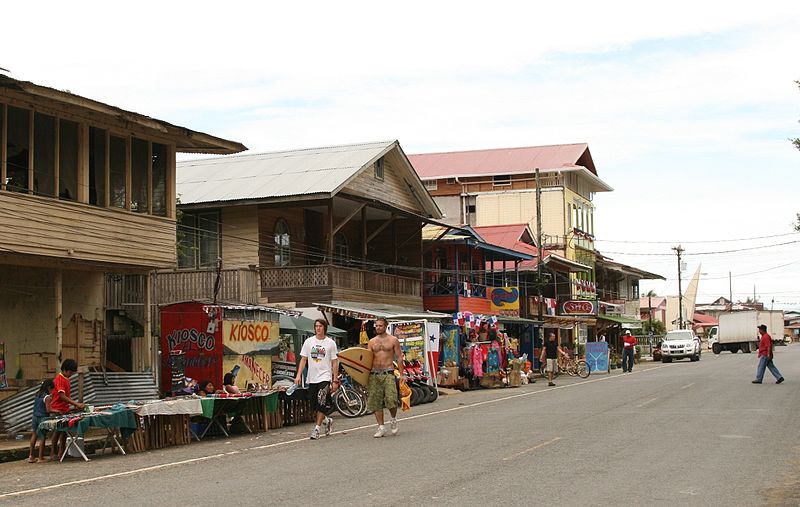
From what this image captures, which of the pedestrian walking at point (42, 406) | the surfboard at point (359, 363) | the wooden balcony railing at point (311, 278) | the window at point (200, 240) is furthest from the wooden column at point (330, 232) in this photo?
the pedestrian walking at point (42, 406)

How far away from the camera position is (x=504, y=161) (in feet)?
219

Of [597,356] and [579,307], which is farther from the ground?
[579,307]

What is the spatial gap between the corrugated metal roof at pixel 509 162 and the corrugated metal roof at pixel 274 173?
29.8 metres

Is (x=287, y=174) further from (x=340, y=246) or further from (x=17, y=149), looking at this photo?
(x=17, y=149)

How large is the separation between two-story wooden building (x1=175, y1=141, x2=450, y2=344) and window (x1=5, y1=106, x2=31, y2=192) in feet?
37.1

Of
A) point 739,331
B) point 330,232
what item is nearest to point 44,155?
point 330,232

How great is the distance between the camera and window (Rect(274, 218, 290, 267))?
109 feet

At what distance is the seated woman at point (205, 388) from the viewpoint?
1919 cm

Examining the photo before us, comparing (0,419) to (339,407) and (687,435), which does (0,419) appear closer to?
(339,407)

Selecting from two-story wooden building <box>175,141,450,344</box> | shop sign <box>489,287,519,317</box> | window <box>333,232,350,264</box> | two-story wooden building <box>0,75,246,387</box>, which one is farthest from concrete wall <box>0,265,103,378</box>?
shop sign <box>489,287,519,317</box>

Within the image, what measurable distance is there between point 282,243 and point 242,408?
50.7 ft

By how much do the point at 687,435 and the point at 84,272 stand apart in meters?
14.2

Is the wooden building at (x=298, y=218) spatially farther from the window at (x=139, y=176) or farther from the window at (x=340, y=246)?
the window at (x=139, y=176)

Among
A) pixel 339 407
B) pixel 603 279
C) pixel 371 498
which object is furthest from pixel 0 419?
pixel 603 279
